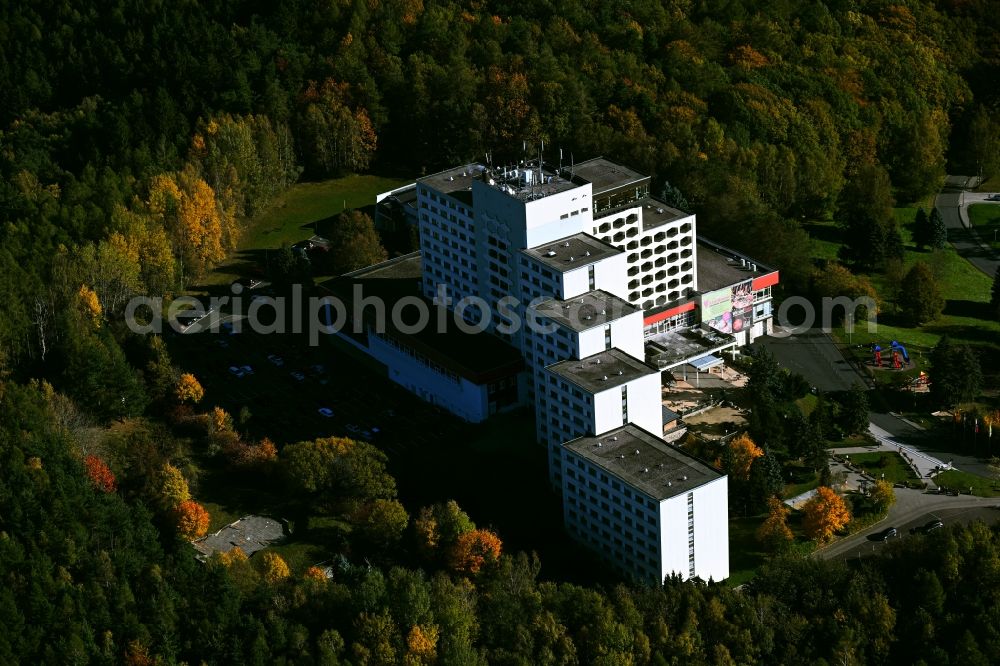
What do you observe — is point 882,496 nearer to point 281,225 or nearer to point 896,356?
point 896,356

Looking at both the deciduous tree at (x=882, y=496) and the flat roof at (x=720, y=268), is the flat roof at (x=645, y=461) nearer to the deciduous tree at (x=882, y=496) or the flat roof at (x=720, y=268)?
the deciduous tree at (x=882, y=496)

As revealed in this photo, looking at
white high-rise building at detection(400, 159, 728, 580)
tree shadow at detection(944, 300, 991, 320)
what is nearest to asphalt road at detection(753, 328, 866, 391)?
white high-rise building at detection(400, 159, 728, 580)

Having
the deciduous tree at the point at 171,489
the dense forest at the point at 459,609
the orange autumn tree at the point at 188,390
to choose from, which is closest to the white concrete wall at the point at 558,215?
the dense forest at the point at 459,609

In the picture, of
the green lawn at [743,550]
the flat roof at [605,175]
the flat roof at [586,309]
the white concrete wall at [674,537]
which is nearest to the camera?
the white concrete wall at [674,537]

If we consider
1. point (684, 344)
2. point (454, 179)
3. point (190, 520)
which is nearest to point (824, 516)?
point (684, 344)

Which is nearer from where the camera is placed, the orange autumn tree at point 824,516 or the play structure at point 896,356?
the orange autumn tree at point 824,516
